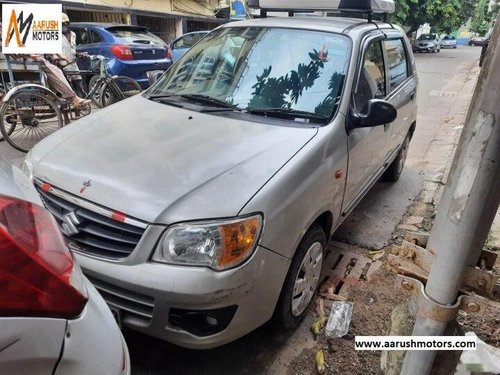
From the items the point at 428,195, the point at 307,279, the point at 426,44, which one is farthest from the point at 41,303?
the point at 426,44

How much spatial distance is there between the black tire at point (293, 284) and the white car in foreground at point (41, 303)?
1.17 metres

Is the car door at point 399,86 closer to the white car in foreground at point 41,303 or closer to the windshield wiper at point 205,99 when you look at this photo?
the windshield wiper at point 205,99

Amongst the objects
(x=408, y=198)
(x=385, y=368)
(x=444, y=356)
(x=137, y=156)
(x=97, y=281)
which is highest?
(x=137, y=156)

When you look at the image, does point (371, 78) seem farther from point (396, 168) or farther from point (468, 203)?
point (468, 203)

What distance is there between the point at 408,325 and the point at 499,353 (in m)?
0.65

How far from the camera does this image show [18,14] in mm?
4992

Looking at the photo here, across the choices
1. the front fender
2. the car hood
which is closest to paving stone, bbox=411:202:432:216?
the car hood

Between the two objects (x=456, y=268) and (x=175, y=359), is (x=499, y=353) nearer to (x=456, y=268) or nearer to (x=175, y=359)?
(x=456, y=268)

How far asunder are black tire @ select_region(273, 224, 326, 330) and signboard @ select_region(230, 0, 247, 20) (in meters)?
21.6

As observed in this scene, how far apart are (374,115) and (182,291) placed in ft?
5.58

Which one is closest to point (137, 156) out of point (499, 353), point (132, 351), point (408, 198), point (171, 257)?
point (171, 257)

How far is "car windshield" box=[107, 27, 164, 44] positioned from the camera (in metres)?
9.00

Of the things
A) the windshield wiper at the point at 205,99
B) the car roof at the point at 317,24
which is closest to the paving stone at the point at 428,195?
the car roof at the point at 317,24

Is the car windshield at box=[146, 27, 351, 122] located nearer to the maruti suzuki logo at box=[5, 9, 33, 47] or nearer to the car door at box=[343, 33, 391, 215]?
the car door at box=[343, 33, 391, 215]
